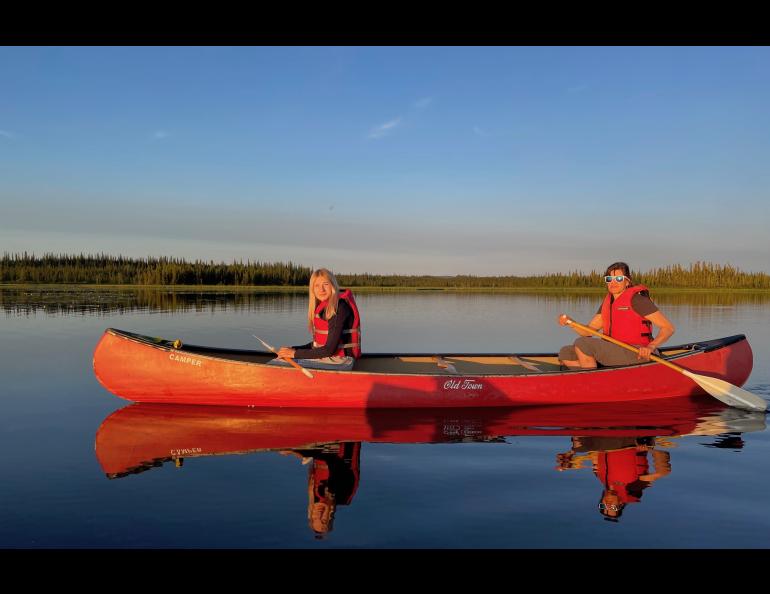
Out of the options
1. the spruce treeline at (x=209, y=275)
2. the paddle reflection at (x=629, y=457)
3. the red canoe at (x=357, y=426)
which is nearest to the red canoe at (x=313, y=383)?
the red canoe at (x=357, y=426)

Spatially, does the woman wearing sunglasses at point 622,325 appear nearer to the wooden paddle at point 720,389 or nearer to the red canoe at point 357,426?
the wooden paddle at point 720,389

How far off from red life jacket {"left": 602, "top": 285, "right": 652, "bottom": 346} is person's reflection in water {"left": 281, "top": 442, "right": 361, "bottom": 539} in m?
3.89

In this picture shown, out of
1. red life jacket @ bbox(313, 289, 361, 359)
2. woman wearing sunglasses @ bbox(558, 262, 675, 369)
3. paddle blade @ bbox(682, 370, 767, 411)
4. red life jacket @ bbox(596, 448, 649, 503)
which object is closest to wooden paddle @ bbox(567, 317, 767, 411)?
paddle blade @ bbox(682, 370, 767, 411)

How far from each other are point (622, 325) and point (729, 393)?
5.09 feet

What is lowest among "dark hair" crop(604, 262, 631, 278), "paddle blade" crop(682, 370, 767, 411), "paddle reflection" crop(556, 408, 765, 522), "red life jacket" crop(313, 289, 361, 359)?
"paddle reflection" crop(556, 408, 765, 522)

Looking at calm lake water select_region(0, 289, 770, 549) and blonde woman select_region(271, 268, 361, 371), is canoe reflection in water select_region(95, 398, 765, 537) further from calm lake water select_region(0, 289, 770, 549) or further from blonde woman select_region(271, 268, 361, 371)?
blonde woman select_region(271, 268, 361, 371)

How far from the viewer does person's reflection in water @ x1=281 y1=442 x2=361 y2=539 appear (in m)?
3.99

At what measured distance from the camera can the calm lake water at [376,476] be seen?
3730 mm

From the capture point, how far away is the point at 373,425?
6.60 meters

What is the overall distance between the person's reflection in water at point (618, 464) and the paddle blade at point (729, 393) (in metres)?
2.13
